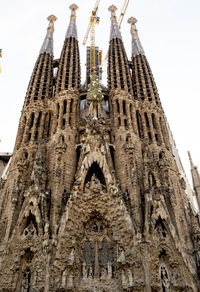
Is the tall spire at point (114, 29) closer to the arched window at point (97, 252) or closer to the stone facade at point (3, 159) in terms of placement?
the stone facade at point (3, 159)

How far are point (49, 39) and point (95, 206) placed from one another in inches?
803

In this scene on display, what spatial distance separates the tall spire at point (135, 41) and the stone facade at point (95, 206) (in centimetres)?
772

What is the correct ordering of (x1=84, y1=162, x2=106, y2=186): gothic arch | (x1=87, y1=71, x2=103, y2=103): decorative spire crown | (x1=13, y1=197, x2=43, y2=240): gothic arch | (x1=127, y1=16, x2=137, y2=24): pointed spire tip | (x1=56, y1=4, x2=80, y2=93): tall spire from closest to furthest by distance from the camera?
(x1=13, y1=197, x2=43, y2=240): gothic arch → (x1=84, y1=162, x2=106, y2=186): gothic arch → (x1=87, y1=71, x2=103, y2=103): decorative spire crown → (x1=56, y1=4, x2=80, y2=93): tall spire → (x1=127, y1=16, x2=137, y2=24): pointed spire tip

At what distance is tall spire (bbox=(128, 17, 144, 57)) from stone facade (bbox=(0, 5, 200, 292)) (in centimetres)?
772

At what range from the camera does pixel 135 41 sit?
29.3 m

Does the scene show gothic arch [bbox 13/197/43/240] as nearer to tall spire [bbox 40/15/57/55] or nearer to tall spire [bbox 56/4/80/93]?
tall spire [bbox 56/4/80/93]

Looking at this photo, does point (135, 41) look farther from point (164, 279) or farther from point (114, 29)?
point (164, 279)

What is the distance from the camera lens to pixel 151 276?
13273mm

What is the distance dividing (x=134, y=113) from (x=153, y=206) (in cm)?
840

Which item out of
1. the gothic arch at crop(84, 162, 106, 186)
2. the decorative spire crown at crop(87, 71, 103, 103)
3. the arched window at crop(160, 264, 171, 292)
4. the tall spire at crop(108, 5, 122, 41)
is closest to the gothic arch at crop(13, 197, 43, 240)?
the gothic arch at crop(84, 162, 106, 186)

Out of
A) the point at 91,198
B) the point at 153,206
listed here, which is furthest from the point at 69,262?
the point at 153,206

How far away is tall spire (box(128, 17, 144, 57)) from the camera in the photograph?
2781cm

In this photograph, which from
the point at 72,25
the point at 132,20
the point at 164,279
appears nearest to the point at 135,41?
the point at 132,20

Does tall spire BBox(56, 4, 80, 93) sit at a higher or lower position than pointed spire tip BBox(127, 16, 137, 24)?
lower
